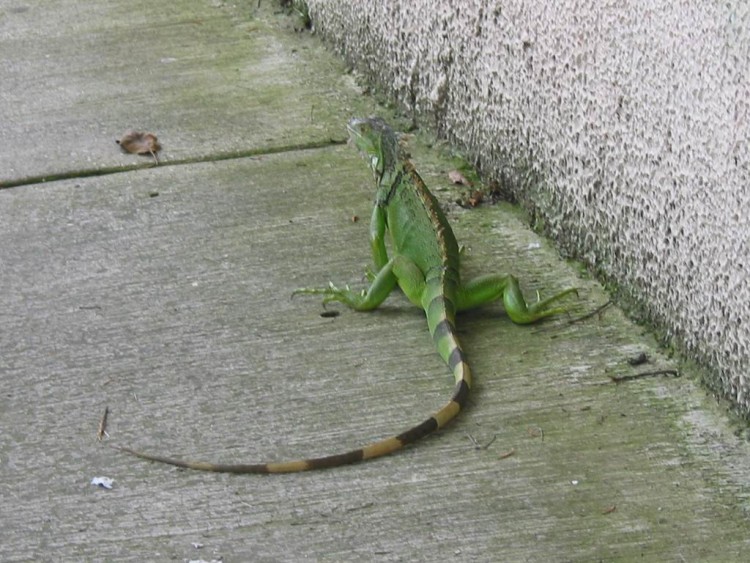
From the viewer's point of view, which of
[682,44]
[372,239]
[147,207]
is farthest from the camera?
[147,207]

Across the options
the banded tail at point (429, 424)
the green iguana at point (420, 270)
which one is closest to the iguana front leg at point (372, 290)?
the green iguana at point (420, 270)

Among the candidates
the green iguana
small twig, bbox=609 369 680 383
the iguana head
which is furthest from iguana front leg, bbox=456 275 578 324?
the iguana head

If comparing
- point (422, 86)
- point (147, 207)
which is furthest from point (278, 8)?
point (147, 207)

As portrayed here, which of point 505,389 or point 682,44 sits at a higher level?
point 682,44

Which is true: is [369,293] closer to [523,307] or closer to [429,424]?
[523,307]

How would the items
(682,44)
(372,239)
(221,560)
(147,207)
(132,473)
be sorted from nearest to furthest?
(221,560) < (132,473) < (682,44) < (372,239) < (147,207)

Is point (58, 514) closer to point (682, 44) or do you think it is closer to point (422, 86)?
point (682, 44)

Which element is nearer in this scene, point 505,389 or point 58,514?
point 58,514

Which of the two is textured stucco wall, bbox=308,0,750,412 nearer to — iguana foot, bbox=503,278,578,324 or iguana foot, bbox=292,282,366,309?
iguana foot, bbox=503,278,578,324
